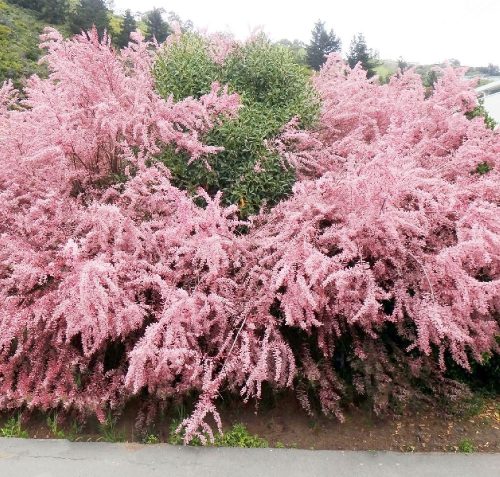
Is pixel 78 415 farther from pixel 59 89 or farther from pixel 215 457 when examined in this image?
pixel 59 89

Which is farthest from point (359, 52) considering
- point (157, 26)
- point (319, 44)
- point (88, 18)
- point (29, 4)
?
point (29, 4)

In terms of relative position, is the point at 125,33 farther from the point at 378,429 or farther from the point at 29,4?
the point at 378,429

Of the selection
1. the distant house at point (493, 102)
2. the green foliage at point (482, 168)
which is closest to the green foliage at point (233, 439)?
the green foliage at point (482, 168)

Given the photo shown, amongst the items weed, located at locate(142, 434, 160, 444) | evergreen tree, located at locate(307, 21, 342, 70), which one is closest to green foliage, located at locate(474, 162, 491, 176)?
weed, located at locate(142, 434, 160, 444)

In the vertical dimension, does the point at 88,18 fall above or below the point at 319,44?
below

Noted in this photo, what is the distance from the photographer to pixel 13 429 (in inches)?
148

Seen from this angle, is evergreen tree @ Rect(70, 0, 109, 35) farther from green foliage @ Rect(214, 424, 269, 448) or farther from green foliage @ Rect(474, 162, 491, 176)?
green foliage @ Rect(214, 424, 269, 448)

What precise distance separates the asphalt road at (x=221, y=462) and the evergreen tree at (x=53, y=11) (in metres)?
21.5

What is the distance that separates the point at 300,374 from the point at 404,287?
1014mm

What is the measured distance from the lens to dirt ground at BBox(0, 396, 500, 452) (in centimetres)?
354

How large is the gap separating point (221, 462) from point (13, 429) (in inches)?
64.5

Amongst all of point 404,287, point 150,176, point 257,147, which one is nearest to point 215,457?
point 404,287

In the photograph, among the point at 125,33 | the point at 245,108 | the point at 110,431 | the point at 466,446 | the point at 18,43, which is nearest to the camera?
the point at 466,446

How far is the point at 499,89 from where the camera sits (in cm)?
1392
